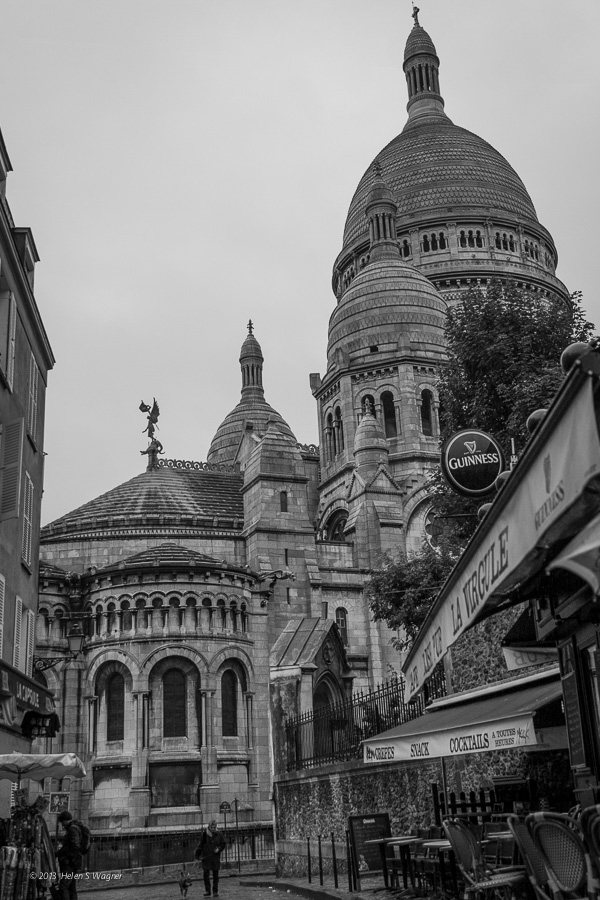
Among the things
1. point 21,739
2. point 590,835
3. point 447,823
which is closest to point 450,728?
point 447,823

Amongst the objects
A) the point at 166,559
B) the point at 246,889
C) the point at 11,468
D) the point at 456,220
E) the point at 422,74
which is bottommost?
the point at 246,889

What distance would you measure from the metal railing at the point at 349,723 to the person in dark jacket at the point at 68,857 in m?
6.32

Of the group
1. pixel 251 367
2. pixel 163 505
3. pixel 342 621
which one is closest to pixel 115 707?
pixel 342 621

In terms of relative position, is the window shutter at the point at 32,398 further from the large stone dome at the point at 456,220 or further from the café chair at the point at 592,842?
the large stone dome at the point at 456,220

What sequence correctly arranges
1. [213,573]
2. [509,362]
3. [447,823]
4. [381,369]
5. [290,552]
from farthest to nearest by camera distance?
[381,369] < [290,552] < [213,573] < [509,362] < [447,823]

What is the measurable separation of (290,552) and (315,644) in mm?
5996

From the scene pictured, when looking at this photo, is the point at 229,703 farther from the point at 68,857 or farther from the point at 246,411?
the point at 246,411

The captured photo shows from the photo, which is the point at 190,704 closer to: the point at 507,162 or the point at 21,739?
the point at 21,739

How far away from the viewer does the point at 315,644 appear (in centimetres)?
3488

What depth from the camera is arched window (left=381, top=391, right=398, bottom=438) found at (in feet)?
179

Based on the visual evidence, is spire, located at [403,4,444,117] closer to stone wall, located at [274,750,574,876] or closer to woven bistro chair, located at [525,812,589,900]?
stone wall, located at [274,750,574,876]

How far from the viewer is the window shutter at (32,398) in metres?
22.4

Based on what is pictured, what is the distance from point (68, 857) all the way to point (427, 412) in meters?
42.5

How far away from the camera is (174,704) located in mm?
33906
